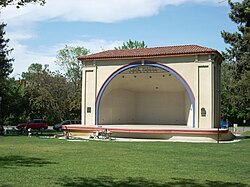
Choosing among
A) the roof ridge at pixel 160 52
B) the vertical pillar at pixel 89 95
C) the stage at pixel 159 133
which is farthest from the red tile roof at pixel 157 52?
the stage at pixel 159 133

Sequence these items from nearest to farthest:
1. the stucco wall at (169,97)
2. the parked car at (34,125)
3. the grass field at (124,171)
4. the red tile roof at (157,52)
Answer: the grass field at (124,171) → the stucco wall at (169,97) → the red tile roof at (157,52) → the parked car at (34,125)

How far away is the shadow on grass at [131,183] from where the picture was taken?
336 inches

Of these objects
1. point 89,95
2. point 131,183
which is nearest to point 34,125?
point 89,95

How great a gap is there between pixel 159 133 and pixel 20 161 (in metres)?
13.4

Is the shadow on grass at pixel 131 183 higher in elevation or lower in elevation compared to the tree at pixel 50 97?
lower

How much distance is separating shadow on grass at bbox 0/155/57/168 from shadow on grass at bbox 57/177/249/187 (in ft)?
9.52

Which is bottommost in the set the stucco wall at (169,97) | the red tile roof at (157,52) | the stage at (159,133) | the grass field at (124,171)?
the grass field at (124,171)

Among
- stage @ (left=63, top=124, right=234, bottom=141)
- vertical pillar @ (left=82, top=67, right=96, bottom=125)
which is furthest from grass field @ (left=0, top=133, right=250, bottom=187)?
vertical pillar @ (left=82, top=67, right=96, bottom=125)

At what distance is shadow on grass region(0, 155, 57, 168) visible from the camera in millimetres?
11539

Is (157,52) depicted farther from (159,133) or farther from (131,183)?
(131,183)

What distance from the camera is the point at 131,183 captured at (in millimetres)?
8773

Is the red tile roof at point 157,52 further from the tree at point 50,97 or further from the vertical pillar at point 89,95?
the tree at point 50,97

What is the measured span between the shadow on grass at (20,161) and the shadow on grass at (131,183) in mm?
2901

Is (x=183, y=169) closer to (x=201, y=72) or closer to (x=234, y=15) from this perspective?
(x=201, y=72)
